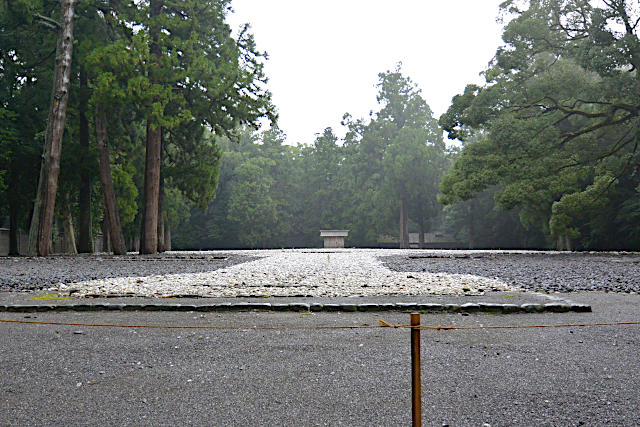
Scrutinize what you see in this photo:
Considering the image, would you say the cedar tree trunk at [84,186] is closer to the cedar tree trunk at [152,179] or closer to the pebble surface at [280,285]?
the cedar tree trunk at [152,179]

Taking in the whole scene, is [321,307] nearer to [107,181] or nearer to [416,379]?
[416,379]

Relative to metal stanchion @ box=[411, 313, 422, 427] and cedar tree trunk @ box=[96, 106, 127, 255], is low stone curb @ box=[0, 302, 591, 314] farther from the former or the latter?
cedar tree trunk @ box=[96, 106, 127, 255]

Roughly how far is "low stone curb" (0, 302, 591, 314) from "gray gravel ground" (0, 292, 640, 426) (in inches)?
24.2

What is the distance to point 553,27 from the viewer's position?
20688 mm

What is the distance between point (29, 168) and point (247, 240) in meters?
24.0

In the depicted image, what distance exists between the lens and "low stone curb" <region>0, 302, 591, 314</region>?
226 inches

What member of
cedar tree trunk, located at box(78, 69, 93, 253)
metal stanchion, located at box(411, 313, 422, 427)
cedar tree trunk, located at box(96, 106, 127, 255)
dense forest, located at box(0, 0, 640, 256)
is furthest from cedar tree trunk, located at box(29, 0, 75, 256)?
metal stanchion, located at box(411, 313, 422, 427)

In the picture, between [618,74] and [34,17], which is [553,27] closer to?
[618,74]

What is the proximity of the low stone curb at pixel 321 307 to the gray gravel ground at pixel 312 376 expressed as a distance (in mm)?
616

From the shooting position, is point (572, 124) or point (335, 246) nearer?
point (572, 124)

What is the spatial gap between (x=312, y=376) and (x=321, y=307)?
2.45 meters

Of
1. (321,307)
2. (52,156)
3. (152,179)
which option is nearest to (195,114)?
(152,179)

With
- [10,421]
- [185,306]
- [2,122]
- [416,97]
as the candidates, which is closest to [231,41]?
[2,122]

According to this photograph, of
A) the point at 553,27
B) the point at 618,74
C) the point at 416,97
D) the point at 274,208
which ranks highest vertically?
the point at 416,97
